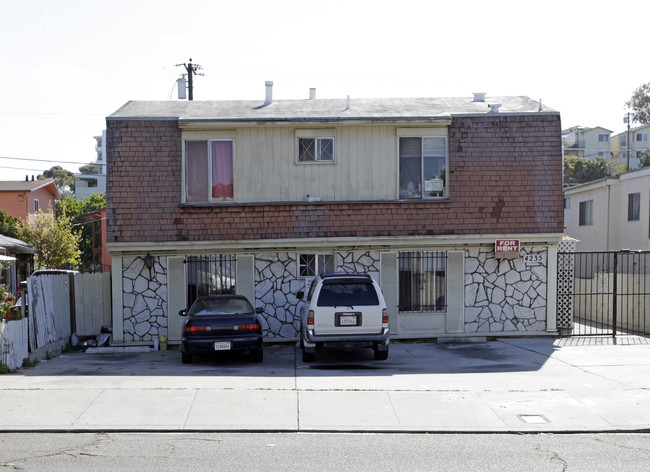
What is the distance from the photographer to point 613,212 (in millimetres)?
25797

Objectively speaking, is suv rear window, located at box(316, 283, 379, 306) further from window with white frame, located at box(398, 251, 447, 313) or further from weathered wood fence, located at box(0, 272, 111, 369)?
weathered wood fence, located at box(0, 272, 111, 369)

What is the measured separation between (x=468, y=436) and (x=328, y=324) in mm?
5078

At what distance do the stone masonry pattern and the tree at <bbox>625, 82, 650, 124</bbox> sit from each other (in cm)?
3967

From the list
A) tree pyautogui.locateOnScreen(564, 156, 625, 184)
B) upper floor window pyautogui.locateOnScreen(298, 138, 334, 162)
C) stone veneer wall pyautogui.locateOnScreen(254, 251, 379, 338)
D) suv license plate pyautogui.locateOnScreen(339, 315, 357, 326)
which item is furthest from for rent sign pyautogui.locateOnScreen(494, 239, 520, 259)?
tree pyautogui.locateOnScreen(564, 156, 625, 184)

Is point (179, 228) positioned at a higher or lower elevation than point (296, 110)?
lower

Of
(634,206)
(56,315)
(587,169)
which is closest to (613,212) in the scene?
(634,206)

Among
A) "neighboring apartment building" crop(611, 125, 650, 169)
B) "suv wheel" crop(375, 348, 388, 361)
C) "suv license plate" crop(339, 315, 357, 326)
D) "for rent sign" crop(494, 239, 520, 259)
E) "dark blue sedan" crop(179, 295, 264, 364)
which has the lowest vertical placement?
"suv wheel" crop(375, 348, 388, 361)

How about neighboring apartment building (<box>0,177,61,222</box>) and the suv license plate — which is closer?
the suv license plate

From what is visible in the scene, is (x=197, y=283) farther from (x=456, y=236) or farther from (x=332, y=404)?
(x=332, y=404)

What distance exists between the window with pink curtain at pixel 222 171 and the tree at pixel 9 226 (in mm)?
20311

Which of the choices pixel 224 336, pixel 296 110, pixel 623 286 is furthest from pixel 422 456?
pixel 623 286

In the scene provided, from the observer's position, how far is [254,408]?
9.34 metres

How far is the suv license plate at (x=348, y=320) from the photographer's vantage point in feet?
42.4

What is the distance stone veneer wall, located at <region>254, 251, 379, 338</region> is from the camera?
54.4 ft
